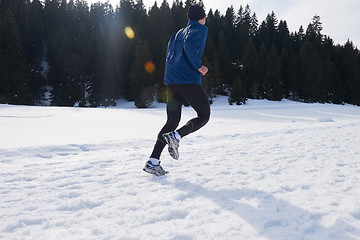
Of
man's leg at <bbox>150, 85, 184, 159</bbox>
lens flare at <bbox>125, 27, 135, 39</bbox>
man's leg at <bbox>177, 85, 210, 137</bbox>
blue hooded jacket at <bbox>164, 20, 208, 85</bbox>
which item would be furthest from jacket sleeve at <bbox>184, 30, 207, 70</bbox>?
lens flare at <bbox>125, 27, 135, 39</bbox>

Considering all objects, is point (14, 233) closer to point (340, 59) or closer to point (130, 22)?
point (130, 22)

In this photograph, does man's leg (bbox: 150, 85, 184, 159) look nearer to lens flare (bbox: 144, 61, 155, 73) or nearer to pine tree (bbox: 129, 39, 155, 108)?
pine tree (bbox: 129, 39, 155, 108)

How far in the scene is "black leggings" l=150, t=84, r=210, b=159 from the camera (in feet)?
8.31

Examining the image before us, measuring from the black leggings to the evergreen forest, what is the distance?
26604 millimetres

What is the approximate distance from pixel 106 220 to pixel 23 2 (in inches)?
2069

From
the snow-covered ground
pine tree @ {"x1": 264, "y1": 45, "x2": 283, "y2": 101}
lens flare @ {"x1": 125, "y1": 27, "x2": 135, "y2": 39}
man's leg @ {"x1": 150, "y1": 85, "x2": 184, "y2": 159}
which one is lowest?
the snow-covered ground

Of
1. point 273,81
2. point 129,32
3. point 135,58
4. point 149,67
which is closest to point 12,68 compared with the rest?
point 135,58

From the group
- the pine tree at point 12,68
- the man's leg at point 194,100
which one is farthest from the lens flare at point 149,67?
the man's leg at point 194,100

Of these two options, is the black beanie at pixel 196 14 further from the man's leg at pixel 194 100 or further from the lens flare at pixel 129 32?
the lens flare at pixel 129 32

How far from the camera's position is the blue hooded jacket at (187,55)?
2.41 meters

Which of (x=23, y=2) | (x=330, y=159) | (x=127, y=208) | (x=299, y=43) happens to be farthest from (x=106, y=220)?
(x=299, y=43)

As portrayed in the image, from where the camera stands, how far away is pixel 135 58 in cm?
3344

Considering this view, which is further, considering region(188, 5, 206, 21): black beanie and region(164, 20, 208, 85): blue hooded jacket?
region(188, 5, 206, 21): black beanie

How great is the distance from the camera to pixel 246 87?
3769 cm
